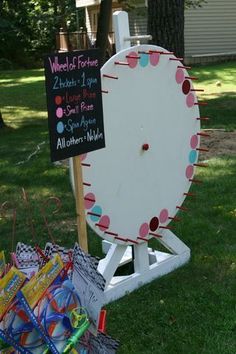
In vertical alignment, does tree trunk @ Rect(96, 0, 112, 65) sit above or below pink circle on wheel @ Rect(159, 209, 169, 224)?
above

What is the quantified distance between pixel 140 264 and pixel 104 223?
0.52 metres

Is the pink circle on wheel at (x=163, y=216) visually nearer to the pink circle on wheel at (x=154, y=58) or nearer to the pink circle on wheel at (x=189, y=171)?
the pink circle on wheel at (x=189, y=171)

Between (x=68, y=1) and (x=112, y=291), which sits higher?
(x=68, y=1)

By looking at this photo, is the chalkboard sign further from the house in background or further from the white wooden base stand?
the house in background

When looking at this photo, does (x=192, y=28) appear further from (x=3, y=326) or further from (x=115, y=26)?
(x=3, y=326)

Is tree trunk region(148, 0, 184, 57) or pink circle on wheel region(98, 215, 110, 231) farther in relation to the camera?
tree trunk region(148, 0, 184, 57)

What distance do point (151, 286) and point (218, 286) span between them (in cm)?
45

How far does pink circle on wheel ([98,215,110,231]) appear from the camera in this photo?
3564 mm

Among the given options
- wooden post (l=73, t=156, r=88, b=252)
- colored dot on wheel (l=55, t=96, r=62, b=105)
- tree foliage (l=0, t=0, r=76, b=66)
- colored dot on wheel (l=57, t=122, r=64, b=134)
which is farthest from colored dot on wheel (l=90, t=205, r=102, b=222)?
tree foliage (l=0, t=0, r=76, b=66)

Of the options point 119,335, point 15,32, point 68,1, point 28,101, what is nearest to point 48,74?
point 119,335

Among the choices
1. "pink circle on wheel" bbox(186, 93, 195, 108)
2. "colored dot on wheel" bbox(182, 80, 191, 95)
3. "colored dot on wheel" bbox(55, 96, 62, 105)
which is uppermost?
"colored dot on wheel" bbox(55, 96, 62, 105)

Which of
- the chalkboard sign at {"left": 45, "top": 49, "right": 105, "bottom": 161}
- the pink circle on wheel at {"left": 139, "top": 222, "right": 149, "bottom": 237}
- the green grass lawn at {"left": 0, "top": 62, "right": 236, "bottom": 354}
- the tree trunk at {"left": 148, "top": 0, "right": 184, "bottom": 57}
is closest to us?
the chalkboard sign at {"left": 45, "top": 49, "right": 105, "bottom": 161}

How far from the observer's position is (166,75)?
3.82 m

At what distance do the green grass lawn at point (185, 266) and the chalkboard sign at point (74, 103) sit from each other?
1.13 m
